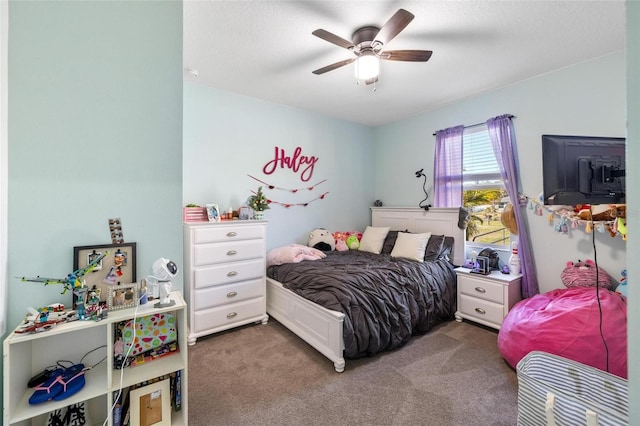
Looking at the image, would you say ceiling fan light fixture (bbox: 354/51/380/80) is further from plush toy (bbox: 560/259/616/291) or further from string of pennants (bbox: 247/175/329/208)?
plush toy (bbox: 560/259/616/291)

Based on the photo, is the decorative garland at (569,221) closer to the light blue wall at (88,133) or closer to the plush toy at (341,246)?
the plush toy at (341,246)

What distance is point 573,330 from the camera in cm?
184

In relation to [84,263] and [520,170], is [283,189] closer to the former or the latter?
[84,263]

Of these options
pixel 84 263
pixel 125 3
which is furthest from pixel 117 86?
pixel 84 263

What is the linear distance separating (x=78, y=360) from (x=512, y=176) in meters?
3.70

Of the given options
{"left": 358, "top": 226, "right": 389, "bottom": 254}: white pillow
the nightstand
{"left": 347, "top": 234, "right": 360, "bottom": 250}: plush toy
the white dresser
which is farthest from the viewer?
{"left": 347, "top": 234, "right": 360, "bottom": 250}: plush toy

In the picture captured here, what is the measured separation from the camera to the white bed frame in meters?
2.10

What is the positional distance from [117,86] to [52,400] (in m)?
1.42

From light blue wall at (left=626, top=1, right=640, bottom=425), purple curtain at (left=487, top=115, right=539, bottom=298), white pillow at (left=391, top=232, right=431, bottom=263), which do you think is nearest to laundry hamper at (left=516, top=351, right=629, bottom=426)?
light blue wall at (left=626, top=1, right=640, bottom=425)

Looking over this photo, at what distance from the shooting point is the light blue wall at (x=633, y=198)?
55 centimetres

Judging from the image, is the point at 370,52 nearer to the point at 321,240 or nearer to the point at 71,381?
the point at 321,240

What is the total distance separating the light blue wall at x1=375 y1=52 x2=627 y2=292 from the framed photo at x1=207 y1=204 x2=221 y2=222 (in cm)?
272

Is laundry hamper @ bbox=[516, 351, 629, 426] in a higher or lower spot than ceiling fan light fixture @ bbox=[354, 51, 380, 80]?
lower

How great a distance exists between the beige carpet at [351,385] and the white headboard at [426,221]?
1066 millimetres
